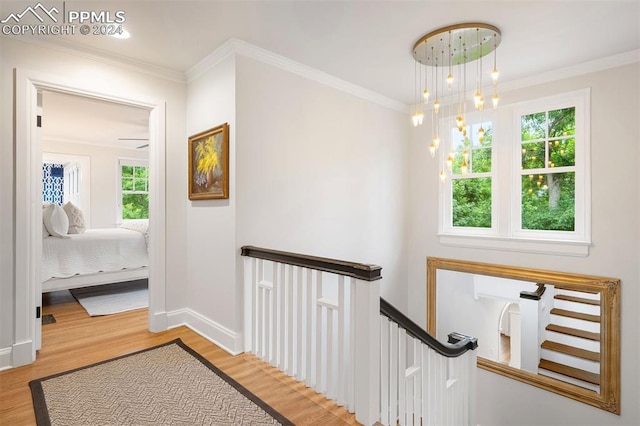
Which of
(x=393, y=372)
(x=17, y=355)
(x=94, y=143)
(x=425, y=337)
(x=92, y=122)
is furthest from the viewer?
(x=94, y=143)

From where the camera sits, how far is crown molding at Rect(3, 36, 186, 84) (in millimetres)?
2627

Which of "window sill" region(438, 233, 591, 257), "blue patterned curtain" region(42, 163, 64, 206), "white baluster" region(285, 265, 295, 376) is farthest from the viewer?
"blue patterned curtain" region(42, 163, 64, 206)

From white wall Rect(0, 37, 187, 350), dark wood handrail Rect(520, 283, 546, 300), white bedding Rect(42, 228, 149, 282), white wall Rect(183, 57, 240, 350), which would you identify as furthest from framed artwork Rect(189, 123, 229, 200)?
dark wood handrail Rect(520, 283, 546, 300)

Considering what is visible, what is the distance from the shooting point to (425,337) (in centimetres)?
223

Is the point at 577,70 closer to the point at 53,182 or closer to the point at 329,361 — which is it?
the point at 329,361

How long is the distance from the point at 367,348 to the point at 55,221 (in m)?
4.23

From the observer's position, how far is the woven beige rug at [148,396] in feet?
6.20

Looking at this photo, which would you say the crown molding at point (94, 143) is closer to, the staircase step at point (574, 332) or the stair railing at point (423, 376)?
the stair railing at point (423, 376)

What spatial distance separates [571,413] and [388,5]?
420 centimetres

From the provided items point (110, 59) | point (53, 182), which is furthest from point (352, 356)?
point (53, 182)

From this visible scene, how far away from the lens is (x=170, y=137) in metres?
3.26

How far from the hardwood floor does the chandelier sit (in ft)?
7.11

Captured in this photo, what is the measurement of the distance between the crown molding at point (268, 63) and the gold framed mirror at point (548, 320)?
2.44m

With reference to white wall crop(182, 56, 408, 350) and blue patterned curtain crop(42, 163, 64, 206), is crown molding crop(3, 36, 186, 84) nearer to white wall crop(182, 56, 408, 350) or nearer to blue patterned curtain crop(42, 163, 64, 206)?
white wall crop(182, 56, 408, 350)
